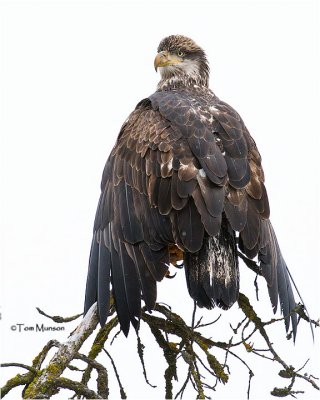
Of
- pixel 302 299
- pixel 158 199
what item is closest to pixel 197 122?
pixel 158 199

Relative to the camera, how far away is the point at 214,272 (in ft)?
19.7

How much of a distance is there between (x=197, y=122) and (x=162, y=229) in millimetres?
1094

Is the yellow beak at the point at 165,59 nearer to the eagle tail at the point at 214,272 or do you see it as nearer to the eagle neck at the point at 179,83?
the eagle neck at the point at 179,83

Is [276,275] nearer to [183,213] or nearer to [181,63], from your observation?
[183,213]

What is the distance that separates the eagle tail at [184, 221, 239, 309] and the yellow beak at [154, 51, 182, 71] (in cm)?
328

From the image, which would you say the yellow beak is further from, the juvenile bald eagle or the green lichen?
the green lichen

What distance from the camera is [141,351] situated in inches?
224

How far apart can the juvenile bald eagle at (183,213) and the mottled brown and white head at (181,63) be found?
171 centimetres

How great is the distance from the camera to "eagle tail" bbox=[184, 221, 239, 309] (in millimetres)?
5926

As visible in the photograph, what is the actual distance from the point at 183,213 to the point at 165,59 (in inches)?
133

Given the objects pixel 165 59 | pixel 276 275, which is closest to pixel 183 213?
pixel 276 275

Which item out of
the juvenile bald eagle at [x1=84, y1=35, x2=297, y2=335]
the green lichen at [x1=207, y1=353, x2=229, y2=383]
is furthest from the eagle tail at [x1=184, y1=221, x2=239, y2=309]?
the green lichen at [x1=207, y1=353, x2=229, y2=383]

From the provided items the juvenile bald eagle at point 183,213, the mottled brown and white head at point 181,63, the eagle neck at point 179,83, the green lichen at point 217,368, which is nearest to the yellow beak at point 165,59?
the mottled brown and white head at point 181,63

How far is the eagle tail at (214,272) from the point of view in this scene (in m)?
5.93
